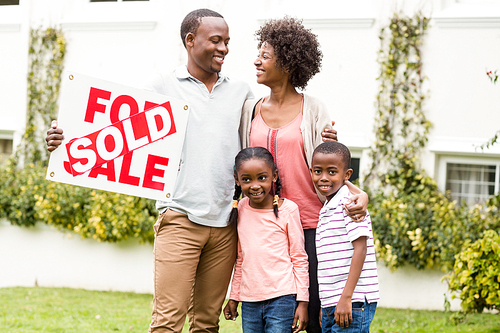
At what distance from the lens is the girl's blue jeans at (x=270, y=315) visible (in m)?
3.29

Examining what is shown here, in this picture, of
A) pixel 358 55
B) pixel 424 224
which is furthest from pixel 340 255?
pixel 358 55

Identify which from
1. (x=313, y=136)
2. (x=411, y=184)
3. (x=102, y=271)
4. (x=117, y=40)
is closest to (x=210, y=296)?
(x=313, y=136)

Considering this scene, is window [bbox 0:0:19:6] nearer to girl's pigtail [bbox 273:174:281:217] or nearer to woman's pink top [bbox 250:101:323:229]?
woman's pink top [bbox 250:101:323:229]

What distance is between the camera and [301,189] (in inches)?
138

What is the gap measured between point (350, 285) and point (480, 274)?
8.61 ft

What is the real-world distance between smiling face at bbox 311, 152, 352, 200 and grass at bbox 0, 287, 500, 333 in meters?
3.04

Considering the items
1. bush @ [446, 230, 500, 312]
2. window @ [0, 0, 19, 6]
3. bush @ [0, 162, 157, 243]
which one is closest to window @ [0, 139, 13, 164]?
bush @ [0, 162, 157, 243]

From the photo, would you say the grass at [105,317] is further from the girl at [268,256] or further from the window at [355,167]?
the girl at [268,256]

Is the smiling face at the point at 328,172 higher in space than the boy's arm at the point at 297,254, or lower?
higher

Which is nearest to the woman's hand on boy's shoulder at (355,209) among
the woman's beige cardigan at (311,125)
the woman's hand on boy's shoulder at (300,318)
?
the woman's beige cardigan at (311,125)

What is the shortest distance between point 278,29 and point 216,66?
1.36 feet

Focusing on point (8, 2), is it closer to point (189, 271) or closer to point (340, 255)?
point (189, 271)

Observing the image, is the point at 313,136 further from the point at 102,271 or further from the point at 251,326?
the point at 102,271

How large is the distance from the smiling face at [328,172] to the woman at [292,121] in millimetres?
128
